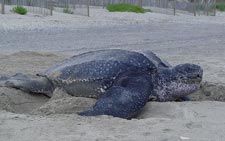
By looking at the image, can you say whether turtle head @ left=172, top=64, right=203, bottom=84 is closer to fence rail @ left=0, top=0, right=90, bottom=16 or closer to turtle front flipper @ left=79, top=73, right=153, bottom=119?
turtle front flipper @ left=79, top=73, right=153, bottom=119

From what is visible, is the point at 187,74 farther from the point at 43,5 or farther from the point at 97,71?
the point at 43,5

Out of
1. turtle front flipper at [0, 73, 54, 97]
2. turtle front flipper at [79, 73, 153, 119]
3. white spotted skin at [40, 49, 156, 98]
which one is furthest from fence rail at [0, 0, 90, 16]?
turtle front flipper at [79, 73, 153, 119]

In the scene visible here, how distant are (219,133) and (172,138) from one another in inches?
13.1

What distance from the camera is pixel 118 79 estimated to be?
409 cm

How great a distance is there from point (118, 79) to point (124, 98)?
371 millimetres

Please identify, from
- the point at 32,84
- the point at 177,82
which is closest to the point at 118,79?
the point at 177,82

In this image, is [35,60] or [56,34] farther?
[56,34]

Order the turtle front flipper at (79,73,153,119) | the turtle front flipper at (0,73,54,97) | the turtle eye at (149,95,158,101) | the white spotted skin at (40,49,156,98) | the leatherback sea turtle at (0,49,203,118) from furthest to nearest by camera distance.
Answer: the turtle front flipper at (0,73,54,97) < the turtle eye at (149,95,158,101) < the white spotted skin at (40,49,156,98) < the leatherback sea turtle at (0,49,203,118) < the turtle front flipper at (79,73,153,119)

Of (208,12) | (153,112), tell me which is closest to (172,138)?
(153,112)

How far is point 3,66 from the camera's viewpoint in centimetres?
616

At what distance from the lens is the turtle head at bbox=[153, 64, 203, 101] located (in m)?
4.31

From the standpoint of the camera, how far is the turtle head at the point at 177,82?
4312mm

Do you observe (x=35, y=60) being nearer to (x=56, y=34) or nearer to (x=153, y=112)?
(x=153, y=112)

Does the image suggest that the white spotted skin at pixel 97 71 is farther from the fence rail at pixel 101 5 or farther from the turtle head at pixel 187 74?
the fence rail at pixel 101 5
